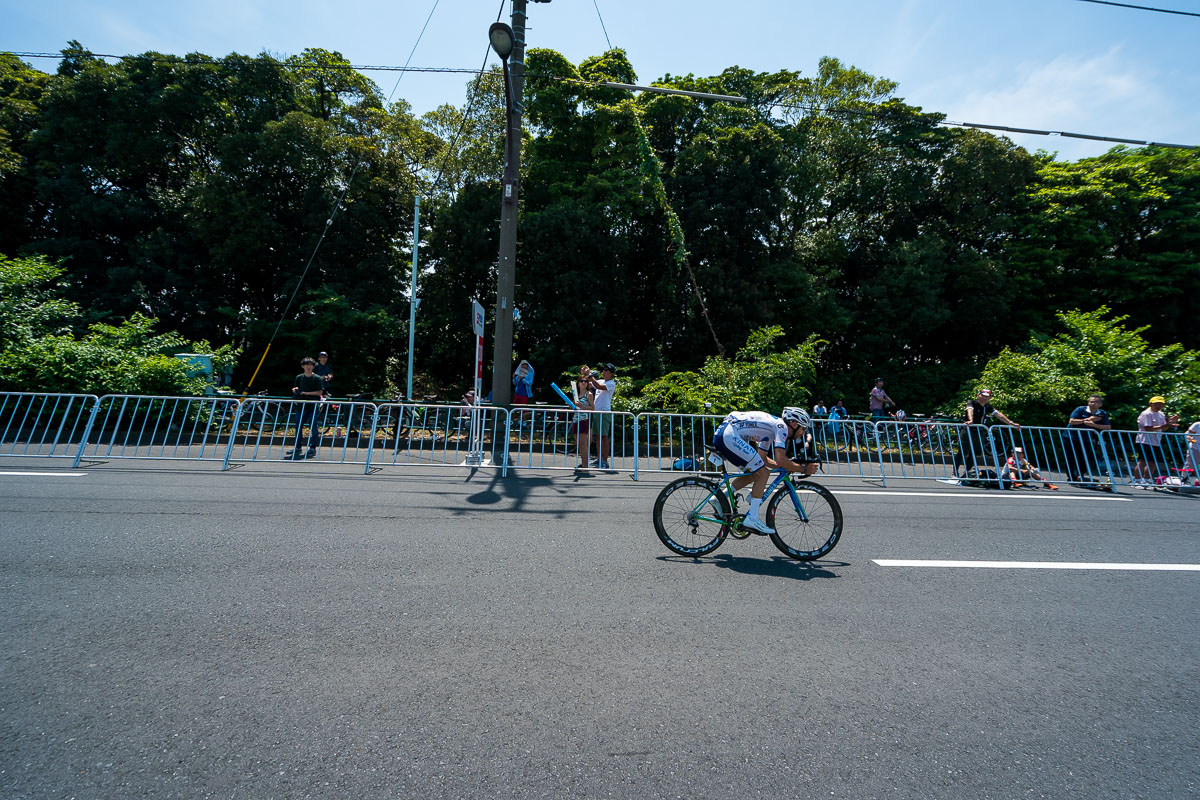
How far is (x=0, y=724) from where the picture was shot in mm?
2771

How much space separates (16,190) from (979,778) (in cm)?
3435

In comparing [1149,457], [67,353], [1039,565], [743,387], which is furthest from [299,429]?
[1149,457]

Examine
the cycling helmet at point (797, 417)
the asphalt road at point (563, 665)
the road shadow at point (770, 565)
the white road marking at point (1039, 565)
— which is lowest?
the asphalt road at point (563, 665)

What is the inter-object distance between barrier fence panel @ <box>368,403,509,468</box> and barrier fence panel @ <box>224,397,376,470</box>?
372mm

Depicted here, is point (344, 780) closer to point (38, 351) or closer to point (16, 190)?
point (38, 351)

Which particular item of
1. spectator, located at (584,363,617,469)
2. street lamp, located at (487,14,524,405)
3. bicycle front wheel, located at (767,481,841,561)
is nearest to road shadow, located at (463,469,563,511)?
spectator, located at (584,363,617,469)

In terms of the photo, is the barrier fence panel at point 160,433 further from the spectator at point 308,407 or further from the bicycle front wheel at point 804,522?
the bicycle front wheel at point 804,522

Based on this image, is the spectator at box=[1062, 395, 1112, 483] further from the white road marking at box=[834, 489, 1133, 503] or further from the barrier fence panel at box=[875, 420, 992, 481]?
the white road marking at box=[834, 489, 1133, 503]

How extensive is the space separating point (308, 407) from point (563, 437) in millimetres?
4792

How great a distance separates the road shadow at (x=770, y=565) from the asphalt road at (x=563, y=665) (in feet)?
0.12

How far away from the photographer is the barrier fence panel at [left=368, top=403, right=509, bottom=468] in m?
11.0

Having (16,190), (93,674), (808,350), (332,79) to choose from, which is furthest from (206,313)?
(93,674)

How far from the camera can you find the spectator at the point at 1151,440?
39.1 feet

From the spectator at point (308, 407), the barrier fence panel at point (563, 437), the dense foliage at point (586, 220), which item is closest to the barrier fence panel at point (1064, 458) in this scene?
the barrier fence panel at point (563, 437)
